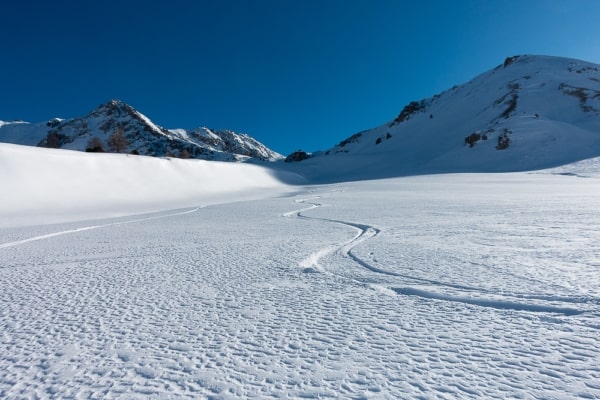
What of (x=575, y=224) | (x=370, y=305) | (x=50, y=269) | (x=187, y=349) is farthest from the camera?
(x=575, y=224)

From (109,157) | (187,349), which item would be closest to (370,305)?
(187,349)

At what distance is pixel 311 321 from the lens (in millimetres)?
1764

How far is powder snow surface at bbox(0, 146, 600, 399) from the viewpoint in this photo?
49.0 inches

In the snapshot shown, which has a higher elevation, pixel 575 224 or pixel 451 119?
pixel 451 119

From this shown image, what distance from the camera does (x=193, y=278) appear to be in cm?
260

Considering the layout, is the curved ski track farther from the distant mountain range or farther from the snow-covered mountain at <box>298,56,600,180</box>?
the snow-covered mountain at <box>298,56,600,180</box>

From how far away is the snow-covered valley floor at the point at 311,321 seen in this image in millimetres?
1245

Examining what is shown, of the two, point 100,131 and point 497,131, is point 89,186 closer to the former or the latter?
point 497,131

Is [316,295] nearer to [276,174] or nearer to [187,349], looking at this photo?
[187,349]

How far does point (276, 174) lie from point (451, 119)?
137 feet

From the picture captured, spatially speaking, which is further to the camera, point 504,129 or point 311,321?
point 504,129

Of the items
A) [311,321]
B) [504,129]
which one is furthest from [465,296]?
[504,129]

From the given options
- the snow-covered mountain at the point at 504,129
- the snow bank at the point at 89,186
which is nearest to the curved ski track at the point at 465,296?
the snow bank at the point at 89,186

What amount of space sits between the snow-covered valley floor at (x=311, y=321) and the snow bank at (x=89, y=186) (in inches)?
263
